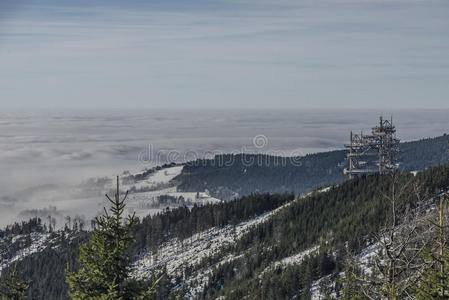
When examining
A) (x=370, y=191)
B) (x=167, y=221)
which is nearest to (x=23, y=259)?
(x=167, y=221)

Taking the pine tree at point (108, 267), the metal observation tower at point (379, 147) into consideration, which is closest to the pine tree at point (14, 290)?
the pine tree at point (108, 267)

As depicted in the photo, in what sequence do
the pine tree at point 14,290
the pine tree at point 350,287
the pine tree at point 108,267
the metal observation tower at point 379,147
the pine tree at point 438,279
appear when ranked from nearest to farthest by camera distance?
the pine tree at point 438,279
the pine tree at point 350,287
the pine tree at point 108,267
the pine tree at point 14,290
the metal observation tower at point 379,147

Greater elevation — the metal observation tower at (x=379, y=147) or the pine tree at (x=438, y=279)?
the pine tree at (x=438, y=279)

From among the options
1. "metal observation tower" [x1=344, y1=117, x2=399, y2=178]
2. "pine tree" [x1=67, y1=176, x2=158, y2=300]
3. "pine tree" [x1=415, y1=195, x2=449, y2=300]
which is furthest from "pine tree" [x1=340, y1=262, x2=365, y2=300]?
"metal observation tower" [x1=344, y1=117, x2=399, y2=178]

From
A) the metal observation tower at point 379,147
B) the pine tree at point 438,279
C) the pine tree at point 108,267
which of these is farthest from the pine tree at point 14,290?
the metal observation tower at point 379,147

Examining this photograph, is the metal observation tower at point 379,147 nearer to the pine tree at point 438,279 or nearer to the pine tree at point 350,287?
the pine tree at point 350,287

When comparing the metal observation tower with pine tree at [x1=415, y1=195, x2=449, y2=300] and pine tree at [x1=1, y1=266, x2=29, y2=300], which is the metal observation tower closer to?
pine tree at [x1=1, y1=266, x2=29, y2=300]

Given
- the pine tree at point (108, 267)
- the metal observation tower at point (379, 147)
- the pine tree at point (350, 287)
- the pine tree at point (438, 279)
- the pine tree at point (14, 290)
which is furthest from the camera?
the metal observation tower at point (379, 147)

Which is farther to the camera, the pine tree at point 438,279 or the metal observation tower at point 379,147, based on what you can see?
the metal observation tower at point 379,147

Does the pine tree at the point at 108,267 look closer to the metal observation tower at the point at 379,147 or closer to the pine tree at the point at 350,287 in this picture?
the pine tree at the point at 350,287

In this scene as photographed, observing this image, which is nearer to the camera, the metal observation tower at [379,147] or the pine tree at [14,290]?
the pine tree at [14,290]

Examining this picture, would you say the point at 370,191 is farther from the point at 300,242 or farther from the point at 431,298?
the point at 431,298
